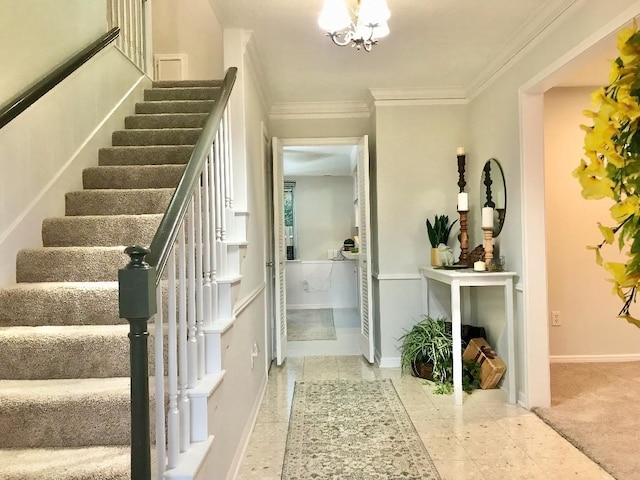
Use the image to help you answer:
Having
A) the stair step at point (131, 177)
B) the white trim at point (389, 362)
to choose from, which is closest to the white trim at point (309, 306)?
the white trim at point (389, 362)

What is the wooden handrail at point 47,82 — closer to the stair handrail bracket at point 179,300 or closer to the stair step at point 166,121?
the stair step at point 166,121

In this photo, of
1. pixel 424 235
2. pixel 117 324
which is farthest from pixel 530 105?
pixel 117 324

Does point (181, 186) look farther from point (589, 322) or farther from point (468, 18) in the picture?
point (589, 322)

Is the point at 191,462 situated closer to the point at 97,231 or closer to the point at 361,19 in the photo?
the point at 97,231

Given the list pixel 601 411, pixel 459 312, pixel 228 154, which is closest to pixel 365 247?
pixel 459 312

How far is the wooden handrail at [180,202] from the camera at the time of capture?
46.9 inches

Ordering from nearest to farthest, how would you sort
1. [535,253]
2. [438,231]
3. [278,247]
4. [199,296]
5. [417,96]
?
[199,296], [535,253], [438,231], [417,96], [278,247]

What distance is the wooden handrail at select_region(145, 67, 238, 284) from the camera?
3.91 feet

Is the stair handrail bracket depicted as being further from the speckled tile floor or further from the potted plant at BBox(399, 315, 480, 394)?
the potted plant at BBox(399, 315, 480, 394)

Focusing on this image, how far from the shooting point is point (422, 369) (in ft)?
11.6

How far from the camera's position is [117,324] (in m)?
1.93

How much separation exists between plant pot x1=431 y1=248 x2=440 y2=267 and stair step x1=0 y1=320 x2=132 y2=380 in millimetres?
2592

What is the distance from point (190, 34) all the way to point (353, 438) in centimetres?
479

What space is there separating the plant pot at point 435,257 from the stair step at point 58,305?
100.0 inches
